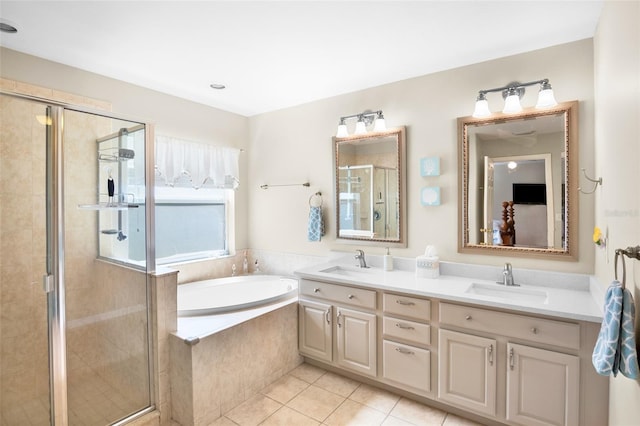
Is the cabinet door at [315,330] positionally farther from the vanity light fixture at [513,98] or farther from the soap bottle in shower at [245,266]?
the vanity light fixture at [513,98]

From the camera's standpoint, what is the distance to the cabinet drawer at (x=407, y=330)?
2172 mm

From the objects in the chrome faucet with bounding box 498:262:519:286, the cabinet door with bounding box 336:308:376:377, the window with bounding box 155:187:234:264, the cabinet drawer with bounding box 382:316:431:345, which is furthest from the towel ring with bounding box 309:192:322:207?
the chrome faucet with bounding box 498:262:519:286

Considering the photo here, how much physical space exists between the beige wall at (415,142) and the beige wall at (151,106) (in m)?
0.17

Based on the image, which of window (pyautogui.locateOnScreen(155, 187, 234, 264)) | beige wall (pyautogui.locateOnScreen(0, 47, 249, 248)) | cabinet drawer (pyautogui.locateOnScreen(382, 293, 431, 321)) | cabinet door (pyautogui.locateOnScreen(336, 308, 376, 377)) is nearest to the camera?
cabinet drawer (pyautogui.locateOnScreen(382, 293, 431, 321))

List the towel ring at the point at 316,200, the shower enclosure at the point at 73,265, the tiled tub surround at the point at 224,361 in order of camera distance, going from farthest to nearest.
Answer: the towel ring at the point at 316,200 < the tiled tub surround at the point at 224,361 < the shower enclosure at the point at 73,265

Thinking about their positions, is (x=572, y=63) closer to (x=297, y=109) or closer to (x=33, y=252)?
(x=297, y=109)

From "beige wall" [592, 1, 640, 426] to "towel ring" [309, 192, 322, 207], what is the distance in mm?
2222

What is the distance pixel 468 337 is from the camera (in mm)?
2020

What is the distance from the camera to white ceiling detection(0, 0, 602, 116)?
1.81 meters

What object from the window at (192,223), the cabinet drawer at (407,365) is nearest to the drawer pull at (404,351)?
the cabinet drawer at (407,365)

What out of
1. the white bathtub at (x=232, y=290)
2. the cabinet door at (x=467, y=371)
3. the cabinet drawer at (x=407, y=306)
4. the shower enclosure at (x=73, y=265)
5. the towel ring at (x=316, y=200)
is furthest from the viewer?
the towel ring at (x=316, y=200)

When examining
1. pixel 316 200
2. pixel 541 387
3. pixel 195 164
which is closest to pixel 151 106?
→ pixel 195 164

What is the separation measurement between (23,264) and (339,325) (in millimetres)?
2194

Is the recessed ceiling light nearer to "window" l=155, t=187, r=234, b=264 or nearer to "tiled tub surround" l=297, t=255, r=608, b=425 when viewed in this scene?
"window" l=155, t=187, r=234, b=264
